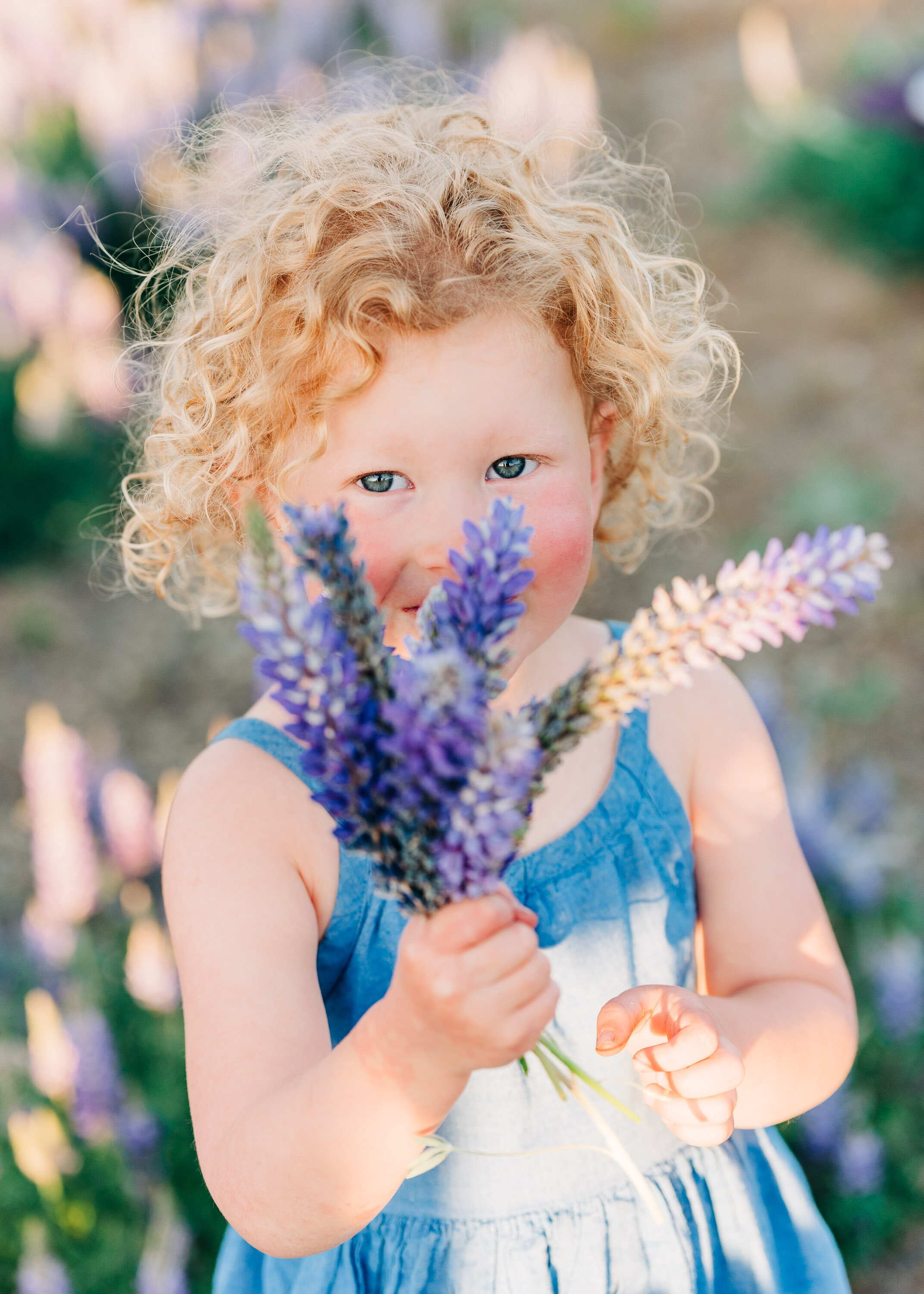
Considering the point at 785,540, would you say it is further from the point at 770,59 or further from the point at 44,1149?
the point at 770,59

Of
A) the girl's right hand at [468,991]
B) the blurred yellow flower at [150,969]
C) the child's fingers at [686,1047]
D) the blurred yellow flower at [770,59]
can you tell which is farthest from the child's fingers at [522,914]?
the blurred yellow flower at [770,59]

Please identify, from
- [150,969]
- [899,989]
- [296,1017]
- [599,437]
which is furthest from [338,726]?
[899,989]

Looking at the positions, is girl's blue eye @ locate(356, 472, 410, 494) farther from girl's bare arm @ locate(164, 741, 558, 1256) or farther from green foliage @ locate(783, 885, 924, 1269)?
green foliage @ locate(783, 885, 924, 1269)

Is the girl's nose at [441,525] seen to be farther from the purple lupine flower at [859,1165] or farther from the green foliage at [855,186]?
the green foliage at [855,186]

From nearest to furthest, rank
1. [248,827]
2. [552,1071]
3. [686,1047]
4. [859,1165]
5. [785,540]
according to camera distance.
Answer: [552,1071] < [686,1047] < [248,827] < [859,1165] < [785,540]

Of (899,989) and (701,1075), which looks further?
(899,989)

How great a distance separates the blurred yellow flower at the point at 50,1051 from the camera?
1773mm

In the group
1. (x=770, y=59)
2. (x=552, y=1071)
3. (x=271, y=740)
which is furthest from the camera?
(x=770, y=59)

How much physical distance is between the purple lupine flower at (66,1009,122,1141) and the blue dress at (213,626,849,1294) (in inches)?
23.4

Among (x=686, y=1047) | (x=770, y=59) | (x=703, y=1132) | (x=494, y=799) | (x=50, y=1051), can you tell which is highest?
(x=770, y=59)

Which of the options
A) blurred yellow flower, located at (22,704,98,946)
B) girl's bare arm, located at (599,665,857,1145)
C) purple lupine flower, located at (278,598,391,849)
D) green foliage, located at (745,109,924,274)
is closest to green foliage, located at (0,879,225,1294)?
blurred yellow flower, located at (22,704,98,946)

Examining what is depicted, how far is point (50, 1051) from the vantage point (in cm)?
183

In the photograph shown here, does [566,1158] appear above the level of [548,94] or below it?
below

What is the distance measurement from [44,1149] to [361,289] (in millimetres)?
1461
